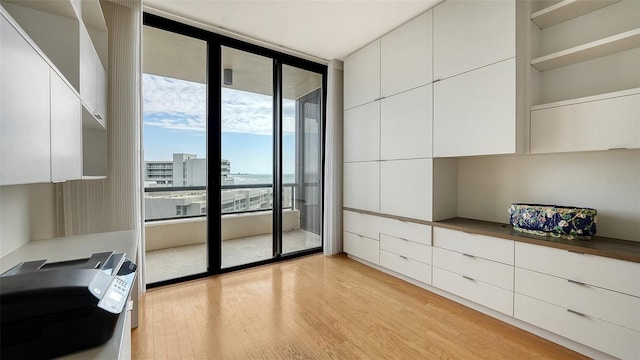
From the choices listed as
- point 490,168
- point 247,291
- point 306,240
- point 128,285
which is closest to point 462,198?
point 490,168

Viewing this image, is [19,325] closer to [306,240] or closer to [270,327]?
[270,327]

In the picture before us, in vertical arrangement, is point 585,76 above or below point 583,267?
above

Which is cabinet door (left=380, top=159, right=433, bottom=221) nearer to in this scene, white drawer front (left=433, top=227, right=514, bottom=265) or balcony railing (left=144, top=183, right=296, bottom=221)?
white drawer front (left=433, top=227, right=514, bottom=265)

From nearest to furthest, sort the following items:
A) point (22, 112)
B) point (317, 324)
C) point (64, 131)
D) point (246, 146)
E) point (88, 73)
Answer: point (22, 112)
point (64, 131)
point (88, 73)
point (317, 324)
point (246, 146)

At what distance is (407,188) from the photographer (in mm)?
2941

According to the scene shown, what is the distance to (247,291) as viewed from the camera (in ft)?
9.00

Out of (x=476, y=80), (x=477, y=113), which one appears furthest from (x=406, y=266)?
(x=476, y=80)

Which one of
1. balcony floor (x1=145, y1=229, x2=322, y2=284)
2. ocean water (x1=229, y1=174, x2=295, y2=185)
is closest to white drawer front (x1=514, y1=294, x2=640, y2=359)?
balcony floor (x1=145, y1=229, x2=322, y2=284)

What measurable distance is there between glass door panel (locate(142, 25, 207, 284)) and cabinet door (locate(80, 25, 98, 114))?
1105mm

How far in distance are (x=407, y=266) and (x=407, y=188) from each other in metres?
0.85

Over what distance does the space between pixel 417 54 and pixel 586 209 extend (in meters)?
1.98

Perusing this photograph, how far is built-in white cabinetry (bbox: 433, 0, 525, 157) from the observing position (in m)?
2.13

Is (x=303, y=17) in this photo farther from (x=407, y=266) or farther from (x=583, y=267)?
(x=583, y=267)

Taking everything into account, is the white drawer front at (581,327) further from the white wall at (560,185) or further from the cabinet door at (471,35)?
the cabinet door at (471,35)
